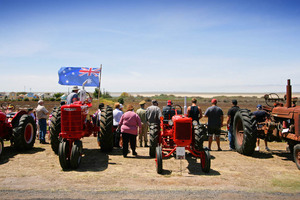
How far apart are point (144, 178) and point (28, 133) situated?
5.25 meters

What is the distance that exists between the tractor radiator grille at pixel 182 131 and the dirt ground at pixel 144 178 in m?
0.85

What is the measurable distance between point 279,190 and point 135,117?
4330 millimetres

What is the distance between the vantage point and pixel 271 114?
909cm

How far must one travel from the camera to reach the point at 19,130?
855 cm

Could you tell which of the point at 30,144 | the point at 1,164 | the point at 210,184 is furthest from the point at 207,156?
the point at 30,144

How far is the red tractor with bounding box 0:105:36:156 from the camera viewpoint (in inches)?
335

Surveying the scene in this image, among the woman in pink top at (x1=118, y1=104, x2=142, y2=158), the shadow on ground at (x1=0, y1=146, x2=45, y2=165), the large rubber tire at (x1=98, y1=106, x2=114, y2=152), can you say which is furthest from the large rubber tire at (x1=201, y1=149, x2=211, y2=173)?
the shadow on ground at (x1=0, y1=146, x2=45, y2=165)

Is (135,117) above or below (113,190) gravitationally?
above

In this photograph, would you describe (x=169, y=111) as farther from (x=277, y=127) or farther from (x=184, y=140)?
(x=277, y=127)

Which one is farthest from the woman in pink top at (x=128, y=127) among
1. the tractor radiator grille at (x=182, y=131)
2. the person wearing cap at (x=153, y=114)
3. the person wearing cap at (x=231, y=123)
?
the person wearing cap at (x=231, y=123)

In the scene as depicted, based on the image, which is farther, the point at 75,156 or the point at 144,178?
the point at 75,156

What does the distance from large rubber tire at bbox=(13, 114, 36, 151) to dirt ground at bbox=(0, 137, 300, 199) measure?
0.35m

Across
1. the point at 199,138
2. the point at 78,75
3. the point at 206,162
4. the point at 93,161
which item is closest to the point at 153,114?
the point at 199,138

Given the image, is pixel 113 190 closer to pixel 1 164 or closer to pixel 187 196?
pixel 187 196
